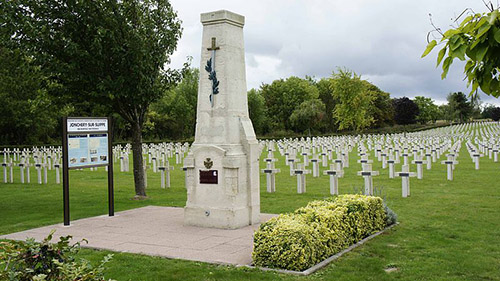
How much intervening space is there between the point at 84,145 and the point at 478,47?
378 inches

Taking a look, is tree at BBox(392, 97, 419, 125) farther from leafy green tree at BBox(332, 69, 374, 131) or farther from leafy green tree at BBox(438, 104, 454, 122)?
leafy green tree at BBox(332, 69, 374, 131)

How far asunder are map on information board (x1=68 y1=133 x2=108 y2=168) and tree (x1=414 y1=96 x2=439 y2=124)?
4177 inches

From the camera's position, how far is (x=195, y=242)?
8688 millimetres

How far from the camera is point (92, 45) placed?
12773mm

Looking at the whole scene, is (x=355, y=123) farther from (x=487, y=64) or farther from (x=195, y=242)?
(x=487, y=64)

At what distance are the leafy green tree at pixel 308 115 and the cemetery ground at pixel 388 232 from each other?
41.2 m

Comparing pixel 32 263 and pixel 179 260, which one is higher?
pixel 32 263

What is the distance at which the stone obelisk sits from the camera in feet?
32.8

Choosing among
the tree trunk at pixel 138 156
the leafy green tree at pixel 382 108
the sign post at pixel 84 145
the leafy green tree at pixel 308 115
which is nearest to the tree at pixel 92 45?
the tree trunk at pixel 138 156

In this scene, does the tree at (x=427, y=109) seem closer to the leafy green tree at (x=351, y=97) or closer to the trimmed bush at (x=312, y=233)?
the leafy green tree at (x=351, y=97)

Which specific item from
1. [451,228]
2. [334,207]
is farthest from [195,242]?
[451,228]

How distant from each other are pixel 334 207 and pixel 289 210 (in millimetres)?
3727

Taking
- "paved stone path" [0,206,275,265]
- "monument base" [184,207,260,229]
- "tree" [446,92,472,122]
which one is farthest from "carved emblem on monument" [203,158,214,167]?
"tree" [446,92,472,122]

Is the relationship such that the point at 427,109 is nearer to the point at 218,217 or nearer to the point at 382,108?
the point at 382,108
